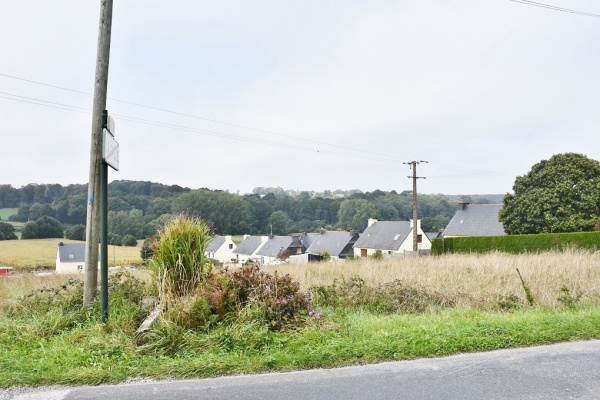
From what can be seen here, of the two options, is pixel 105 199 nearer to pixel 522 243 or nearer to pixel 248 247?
pixel 522 243

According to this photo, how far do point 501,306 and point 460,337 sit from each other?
7.80ft

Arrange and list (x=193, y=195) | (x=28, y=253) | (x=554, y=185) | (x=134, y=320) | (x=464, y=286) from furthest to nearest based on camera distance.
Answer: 1. (x=193, y=195)
2. (x=554, y=185)
3. (x=28, y=253)
4. (x=464, y=286)
5. (x=134, y=320)

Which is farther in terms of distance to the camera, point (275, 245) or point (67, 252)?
point (275, 245)

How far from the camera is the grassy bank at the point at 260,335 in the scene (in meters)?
3.72

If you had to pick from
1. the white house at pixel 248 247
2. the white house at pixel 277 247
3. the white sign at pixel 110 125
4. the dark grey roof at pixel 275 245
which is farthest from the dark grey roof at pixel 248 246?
the white sign at pixel 110 125

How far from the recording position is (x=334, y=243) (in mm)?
54375

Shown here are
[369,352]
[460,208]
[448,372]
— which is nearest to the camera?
[448,372]

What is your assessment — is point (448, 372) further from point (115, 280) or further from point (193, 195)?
point (193, 195)

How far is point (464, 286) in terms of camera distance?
25.6ft

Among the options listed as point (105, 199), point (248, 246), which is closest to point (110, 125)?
point (105, 199)

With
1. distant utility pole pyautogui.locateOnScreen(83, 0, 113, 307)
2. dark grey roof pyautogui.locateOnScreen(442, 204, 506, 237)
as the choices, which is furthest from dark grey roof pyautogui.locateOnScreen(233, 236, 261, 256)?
distant utility pole pyautogui.locateOnScreen(83, 0, 113, 307)

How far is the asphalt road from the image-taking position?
10.5ft

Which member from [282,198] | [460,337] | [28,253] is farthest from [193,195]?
[460,337]

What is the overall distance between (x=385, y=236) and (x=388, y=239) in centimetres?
88
